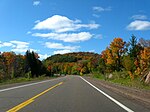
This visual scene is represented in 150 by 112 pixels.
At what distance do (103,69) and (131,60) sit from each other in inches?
977

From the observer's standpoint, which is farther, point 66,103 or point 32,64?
point 32,64

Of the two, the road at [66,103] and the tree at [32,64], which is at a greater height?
the tree at [32,64]

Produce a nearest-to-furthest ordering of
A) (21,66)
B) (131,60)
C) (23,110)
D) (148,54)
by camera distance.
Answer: (23,110) < (148,54) < (131,60) < (21,66)

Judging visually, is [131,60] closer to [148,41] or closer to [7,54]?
[148,41]

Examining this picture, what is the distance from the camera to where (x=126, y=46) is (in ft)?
293

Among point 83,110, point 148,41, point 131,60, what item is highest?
point 148,41

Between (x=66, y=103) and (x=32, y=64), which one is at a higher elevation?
(x=32, y=64)

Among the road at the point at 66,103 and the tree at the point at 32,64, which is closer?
the road at the point at 66,103

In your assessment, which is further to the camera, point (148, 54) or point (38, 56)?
point (38, 56)

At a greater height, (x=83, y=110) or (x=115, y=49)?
(x=115, y=49)

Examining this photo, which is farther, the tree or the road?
the tree

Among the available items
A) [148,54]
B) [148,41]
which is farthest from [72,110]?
[148,41]

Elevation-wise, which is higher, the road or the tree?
the tree

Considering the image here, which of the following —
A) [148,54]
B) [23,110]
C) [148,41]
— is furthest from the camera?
[148,41]
